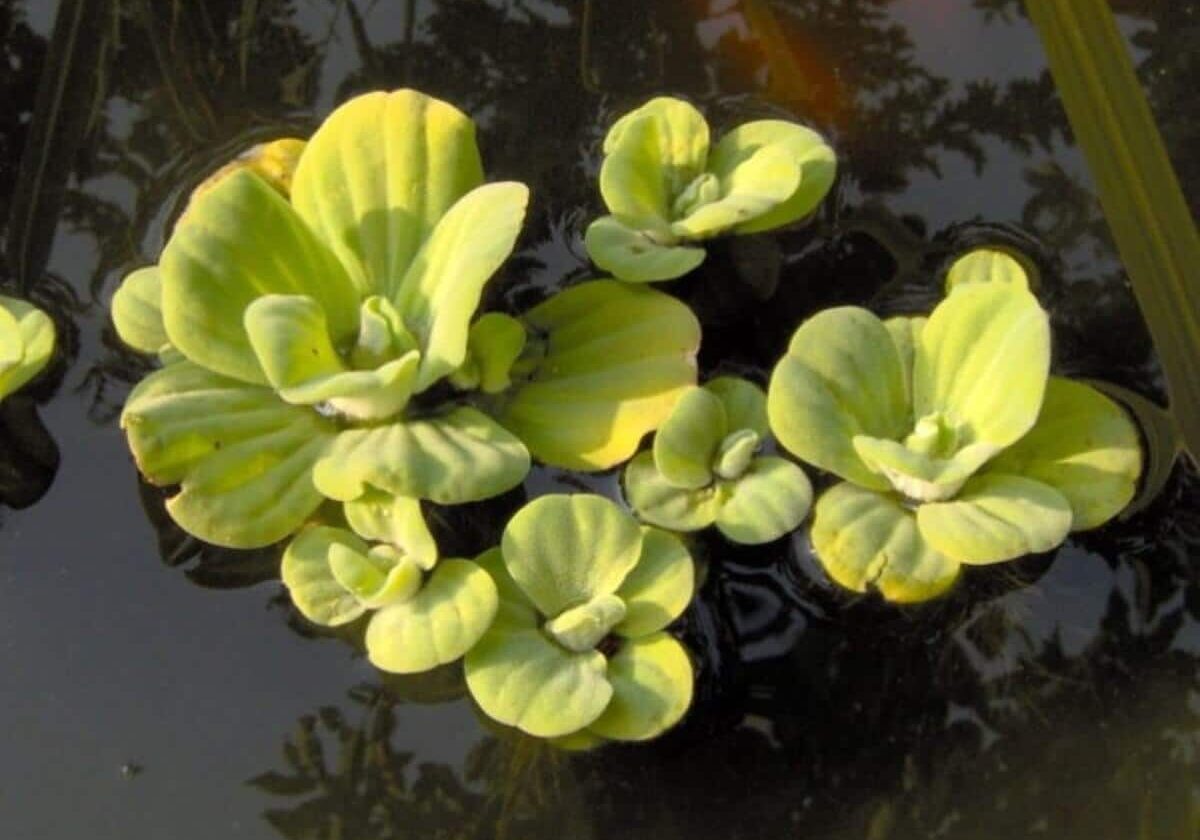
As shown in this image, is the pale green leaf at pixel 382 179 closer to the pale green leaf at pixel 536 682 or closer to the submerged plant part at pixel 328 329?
the submerged plant part at pixel 328 329

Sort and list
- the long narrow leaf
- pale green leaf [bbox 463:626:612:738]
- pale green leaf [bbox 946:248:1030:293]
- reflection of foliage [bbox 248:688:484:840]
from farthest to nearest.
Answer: the long narrow leaf → pale green leaf [bbox 946:248:1030:293] → reflection of foliage [bbox 248:688:484:840] → pale green leaf [bbox 463:626:612:738]

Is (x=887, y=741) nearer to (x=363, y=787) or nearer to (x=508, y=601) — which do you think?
(x=508, y=601)

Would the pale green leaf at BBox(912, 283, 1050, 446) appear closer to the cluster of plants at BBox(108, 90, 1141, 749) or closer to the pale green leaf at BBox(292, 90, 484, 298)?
the cluster of plants at BBox(108, 90, 1141, 749)

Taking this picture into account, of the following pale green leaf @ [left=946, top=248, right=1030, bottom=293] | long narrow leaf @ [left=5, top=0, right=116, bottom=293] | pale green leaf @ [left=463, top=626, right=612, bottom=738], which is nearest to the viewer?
pale green leaf @ [left=463, top=626, right=612, bottom=738]

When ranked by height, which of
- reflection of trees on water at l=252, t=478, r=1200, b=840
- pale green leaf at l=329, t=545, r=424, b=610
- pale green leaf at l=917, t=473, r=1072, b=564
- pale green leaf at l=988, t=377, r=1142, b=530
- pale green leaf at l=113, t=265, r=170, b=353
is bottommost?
reflection of trees on water at l=252, t=478, r=1200, b=840

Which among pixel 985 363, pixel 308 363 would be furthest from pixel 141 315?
pixel 985 363

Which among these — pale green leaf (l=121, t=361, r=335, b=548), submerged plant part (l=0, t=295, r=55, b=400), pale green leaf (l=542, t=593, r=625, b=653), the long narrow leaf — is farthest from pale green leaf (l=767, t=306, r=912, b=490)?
the long narrow leaf

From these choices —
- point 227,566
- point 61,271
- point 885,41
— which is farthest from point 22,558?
point 885,41
